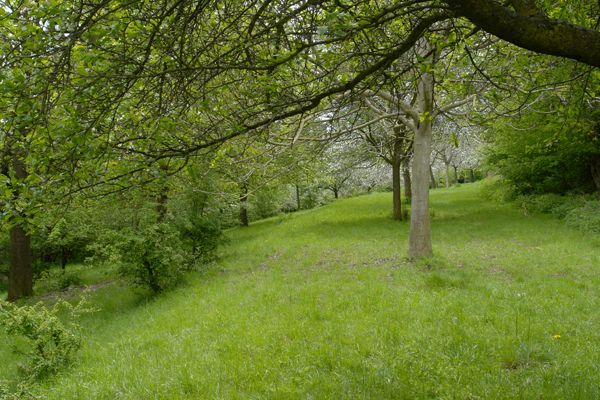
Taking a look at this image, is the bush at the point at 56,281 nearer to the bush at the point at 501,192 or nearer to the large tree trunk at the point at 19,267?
the large tree trunk at the point at 19,267

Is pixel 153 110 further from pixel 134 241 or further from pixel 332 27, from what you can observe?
pixel 134 241

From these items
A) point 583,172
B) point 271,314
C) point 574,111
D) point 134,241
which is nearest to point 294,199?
point 583,172

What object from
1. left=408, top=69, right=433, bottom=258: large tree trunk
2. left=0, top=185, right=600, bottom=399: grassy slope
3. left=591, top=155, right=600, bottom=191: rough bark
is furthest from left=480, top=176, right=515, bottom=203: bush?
left=408, top=69, right=433, bottom=258: large tree trunk

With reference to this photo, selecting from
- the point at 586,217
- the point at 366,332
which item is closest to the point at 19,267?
the point at 366,332

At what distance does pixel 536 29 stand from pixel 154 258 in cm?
1081

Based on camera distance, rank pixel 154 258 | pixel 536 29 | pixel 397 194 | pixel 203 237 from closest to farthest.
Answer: pixel 536 29 < pixel 154 258 < pixel 203 237 < pixel 397 194

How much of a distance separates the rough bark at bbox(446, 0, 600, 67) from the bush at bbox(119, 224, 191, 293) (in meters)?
10.3

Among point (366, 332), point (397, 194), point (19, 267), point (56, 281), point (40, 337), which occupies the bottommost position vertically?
point (56, 281)

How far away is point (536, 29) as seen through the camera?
268 centimetres

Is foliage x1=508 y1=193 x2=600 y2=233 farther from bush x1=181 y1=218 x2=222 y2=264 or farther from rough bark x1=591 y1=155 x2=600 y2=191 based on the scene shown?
bush x1=181 y1=218 x2=222 y2=264

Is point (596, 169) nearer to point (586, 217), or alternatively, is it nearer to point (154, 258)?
point (586, 217)

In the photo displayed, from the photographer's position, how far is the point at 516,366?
489 cm

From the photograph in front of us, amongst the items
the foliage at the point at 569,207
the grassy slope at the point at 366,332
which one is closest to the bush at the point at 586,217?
the foliage at the point at 569,207

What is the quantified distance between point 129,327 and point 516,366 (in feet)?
24.7
